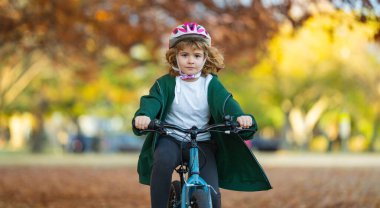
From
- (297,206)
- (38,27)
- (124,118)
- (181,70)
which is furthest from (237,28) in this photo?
(124,118)

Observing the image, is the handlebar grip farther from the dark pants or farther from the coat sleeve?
the dark pants

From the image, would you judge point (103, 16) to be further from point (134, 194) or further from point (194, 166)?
point (194, 166)

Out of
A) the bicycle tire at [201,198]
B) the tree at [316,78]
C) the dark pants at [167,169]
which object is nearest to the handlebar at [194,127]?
the dark pants at [167,169]

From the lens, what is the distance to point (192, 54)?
530cm

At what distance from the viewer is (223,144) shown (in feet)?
17.3

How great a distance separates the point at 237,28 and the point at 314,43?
31059mm

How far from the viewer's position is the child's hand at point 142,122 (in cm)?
483

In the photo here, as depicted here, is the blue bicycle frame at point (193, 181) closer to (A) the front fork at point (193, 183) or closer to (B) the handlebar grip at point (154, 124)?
(A) the front fork at point (193, 183)

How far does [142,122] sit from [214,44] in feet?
34.7

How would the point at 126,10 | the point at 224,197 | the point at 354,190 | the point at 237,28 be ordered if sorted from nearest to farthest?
the point at 224,197 → the point at 354,190 → the point at 237,28 → the point at 126,10

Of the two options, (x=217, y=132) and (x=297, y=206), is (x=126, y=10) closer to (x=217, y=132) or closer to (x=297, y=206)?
(x=297, y=206)

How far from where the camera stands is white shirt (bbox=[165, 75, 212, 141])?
5305mm

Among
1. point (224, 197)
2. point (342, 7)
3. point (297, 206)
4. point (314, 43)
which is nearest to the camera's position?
point (342, 7)

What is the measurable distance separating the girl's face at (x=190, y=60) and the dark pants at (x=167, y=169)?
0.48 metres
